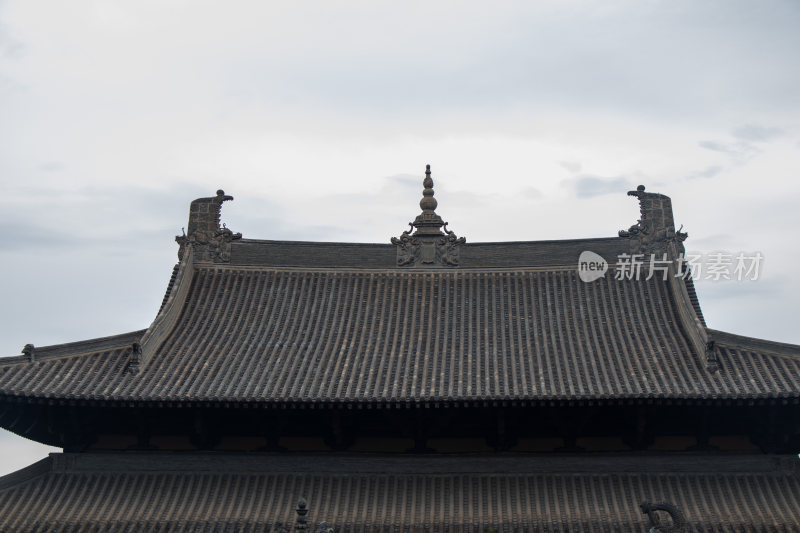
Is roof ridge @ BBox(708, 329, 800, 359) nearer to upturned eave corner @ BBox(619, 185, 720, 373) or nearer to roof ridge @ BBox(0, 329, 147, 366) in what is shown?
upturned eave corner @ BBox(619, 185, 720, 373)

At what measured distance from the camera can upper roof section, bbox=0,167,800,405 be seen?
18172 mm

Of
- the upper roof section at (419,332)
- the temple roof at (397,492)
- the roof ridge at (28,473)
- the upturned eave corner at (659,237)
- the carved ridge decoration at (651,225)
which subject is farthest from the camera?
the carved ridge decoration at (651,225)

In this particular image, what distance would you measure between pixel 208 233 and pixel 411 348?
6995mm

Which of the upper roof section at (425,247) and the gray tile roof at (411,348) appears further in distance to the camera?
the upper roof section at (425,247)

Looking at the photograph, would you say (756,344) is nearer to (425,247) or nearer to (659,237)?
(659,237)

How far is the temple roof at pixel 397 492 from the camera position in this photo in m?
17.8

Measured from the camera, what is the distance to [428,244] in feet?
76.2

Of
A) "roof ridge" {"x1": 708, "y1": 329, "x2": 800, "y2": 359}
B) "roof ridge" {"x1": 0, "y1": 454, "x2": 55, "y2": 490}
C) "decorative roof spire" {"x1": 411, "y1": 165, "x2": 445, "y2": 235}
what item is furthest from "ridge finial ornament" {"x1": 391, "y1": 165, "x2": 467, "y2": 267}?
"roof ridge" {"x1": 0, "y1": 454, "x2": 55, "y2": 490}

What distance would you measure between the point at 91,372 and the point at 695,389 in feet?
41.9

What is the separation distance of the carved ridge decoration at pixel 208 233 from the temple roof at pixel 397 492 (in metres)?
6.10

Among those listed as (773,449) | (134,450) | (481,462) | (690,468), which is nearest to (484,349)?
(481,462)

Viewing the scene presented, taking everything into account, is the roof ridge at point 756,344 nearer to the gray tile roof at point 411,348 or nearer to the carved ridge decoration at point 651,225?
the gray tile roof at point 411,348

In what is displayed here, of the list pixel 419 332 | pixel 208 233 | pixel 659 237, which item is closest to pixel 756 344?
pixel 659 237

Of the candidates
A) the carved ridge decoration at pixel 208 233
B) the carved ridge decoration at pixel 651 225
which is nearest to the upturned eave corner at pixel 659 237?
the carved ridge decoration at pixel 651 225
